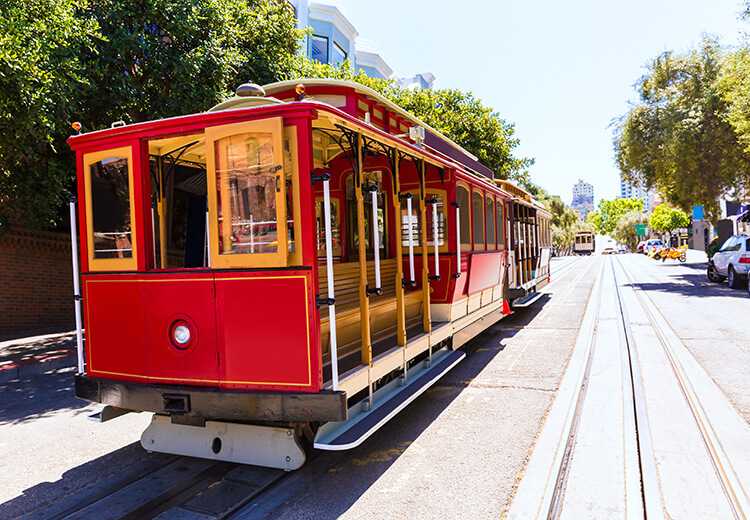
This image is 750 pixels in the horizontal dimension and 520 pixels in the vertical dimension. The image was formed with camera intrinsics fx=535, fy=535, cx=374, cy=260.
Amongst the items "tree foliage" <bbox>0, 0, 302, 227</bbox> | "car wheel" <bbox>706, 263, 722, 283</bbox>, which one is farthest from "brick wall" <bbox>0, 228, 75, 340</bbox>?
"car wheel" <bbox>706, 263, 722, 283</bbox>

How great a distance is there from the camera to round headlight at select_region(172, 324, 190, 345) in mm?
4035

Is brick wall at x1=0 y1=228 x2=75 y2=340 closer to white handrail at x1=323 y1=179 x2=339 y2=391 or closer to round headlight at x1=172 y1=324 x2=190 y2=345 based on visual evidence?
round headlight at x1=172 y1=324 x2=190 y2=345

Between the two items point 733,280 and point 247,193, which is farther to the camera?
point 733,280

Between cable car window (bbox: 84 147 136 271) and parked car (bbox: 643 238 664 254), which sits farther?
parked car (bbox: 643 238 664 254)

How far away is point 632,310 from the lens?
42.5ft

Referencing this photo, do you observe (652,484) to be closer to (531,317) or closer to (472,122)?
(531,317)

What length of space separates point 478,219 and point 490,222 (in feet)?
3.11

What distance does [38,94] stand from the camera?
722 cm

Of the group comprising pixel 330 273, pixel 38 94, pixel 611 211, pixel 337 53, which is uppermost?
pixel 337 53

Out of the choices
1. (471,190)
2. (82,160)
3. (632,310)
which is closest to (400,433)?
(82,160)

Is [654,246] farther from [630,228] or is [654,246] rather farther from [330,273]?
[330,273]

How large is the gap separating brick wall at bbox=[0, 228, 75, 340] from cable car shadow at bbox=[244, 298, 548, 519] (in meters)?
9.51

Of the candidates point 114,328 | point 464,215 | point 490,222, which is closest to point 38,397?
point 114,328

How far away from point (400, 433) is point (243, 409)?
188 cm
